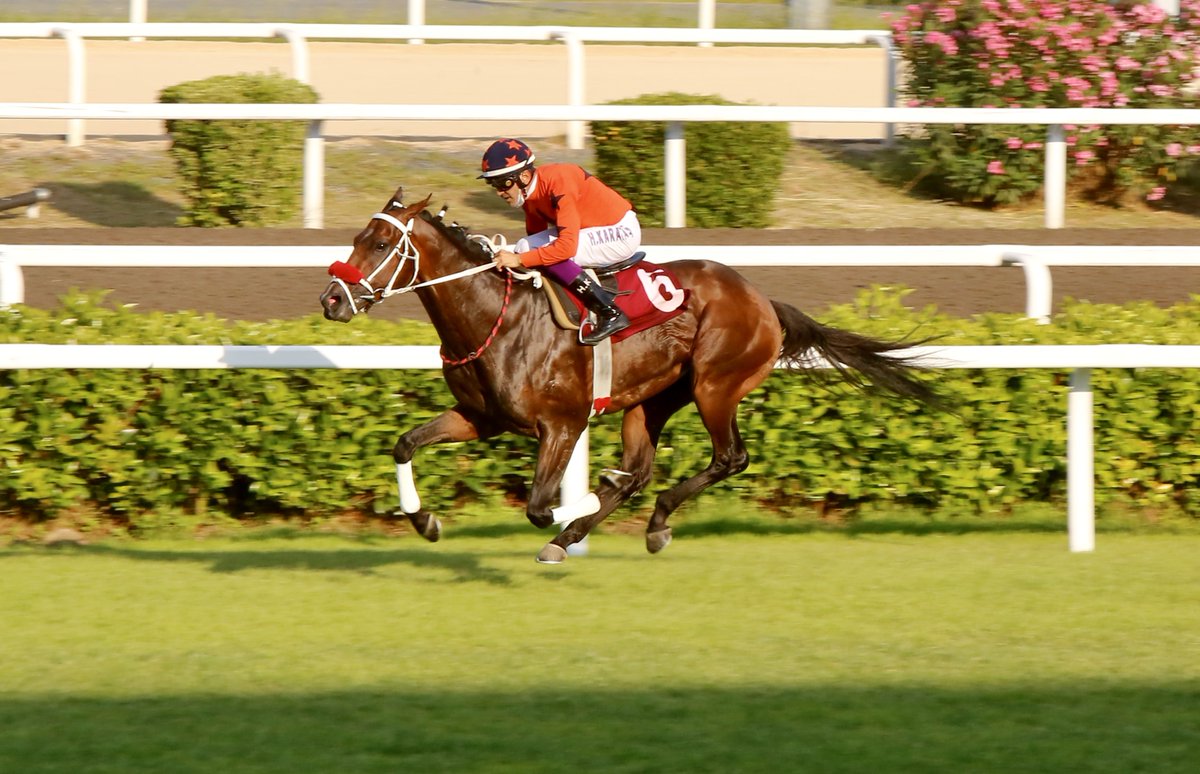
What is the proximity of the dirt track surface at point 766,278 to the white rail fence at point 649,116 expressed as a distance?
28cm

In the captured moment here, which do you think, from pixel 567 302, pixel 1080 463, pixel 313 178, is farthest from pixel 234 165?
pixel 1080 463

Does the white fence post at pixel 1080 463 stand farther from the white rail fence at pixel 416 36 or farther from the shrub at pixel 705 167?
the white rail fence at pixel 416 36

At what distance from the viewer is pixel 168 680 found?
4.19 metres

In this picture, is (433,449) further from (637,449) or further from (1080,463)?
(1080,463)

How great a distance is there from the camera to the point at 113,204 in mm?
10555

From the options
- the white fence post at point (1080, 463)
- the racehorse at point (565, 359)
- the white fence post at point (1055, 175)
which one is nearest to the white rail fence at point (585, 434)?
the white fence post at point (1080, 463)

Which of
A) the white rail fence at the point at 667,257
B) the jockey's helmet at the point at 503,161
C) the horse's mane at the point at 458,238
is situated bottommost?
the white rail fence at the point at 667,257

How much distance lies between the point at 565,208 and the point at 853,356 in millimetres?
1284

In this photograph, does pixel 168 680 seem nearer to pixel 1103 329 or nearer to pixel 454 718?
pixel 454 718

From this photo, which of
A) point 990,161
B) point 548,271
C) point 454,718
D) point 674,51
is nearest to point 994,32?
point 990,161

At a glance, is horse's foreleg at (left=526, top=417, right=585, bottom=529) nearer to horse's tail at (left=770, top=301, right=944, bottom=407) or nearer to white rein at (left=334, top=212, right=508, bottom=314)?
white rein at (left=334, top=212, right=508, bottom=314)

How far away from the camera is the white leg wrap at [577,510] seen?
5.48 m

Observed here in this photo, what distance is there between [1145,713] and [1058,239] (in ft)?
20.0

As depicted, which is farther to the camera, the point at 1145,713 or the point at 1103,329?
the point at 1103,329
